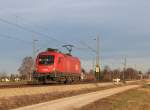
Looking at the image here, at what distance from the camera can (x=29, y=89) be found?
3272cm

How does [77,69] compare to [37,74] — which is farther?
[77,69]

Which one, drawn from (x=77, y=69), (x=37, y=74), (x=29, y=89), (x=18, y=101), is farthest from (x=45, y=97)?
(x=77, y=69)

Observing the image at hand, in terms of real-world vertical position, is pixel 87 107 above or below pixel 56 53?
below

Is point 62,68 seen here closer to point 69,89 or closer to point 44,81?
point 44,81

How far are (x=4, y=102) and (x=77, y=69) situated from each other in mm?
41042

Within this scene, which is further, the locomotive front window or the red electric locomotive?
the locomotive front window

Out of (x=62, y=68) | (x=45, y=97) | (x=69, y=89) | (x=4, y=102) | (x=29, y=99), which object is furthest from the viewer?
(x=62, y=68)

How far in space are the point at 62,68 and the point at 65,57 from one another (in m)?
3.19

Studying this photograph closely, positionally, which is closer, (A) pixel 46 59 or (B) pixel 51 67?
(B) pixel 51 67

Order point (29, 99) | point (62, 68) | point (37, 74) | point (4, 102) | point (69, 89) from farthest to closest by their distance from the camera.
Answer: point (62, 68) < point (37, 74) < point (69, 89) < point (29, 99) < point (4, 102)

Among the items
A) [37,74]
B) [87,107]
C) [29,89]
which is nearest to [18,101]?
[87,107]

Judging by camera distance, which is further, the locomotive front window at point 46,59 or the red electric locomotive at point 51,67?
the locomotive front window at point 46,59

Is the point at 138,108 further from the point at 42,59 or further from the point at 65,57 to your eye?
the point at 65,57

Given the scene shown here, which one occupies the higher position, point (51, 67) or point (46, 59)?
point (46, 59)
